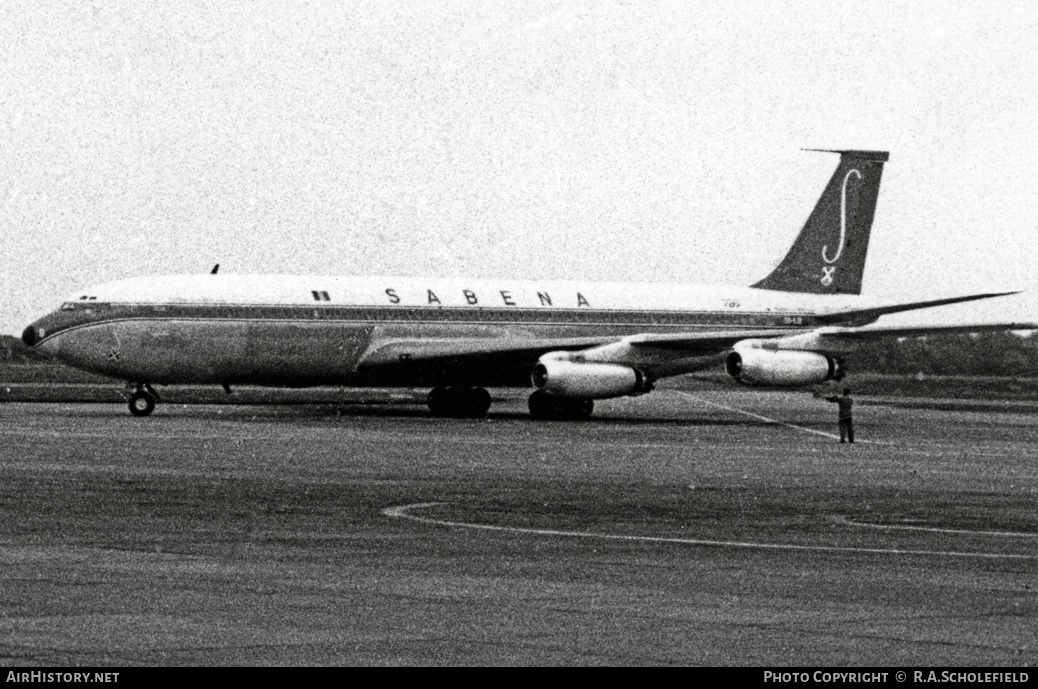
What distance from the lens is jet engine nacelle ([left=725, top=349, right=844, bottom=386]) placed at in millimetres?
53125

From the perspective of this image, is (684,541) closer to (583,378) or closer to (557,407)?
(583,378)

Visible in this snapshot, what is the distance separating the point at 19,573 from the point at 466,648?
5.59m

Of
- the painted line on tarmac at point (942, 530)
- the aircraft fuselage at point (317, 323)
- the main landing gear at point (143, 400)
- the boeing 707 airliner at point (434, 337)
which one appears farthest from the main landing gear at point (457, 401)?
the painted line on tarmac at point (942, 530)

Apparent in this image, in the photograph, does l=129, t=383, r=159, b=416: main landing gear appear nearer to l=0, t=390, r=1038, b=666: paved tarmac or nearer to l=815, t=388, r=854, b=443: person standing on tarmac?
l=0, t=390, r=1038, b=666: paved tarmac

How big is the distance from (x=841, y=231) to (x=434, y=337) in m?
16.3

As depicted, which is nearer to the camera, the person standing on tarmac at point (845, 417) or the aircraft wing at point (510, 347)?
the person standing on tarmac at point (845, 417)

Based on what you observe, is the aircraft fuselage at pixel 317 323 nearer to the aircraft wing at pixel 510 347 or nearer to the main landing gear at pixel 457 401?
the aircraft wing at pixel 510 347

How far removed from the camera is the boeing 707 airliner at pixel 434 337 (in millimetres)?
52469

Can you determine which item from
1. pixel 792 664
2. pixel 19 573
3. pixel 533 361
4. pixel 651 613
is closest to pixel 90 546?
pixel 19 573

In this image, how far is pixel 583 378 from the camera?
174ft

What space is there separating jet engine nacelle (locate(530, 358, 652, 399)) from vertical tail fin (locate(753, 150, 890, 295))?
36.4 ft

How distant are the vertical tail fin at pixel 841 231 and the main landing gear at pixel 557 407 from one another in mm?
10020

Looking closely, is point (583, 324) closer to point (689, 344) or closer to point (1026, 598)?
point (689, 344)

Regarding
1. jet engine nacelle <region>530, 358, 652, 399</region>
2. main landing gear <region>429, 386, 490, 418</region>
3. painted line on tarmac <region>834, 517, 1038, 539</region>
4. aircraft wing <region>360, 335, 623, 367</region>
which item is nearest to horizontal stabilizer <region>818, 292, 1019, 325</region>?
jet engine nacelle <region>530, 358, 652, 399</region>
